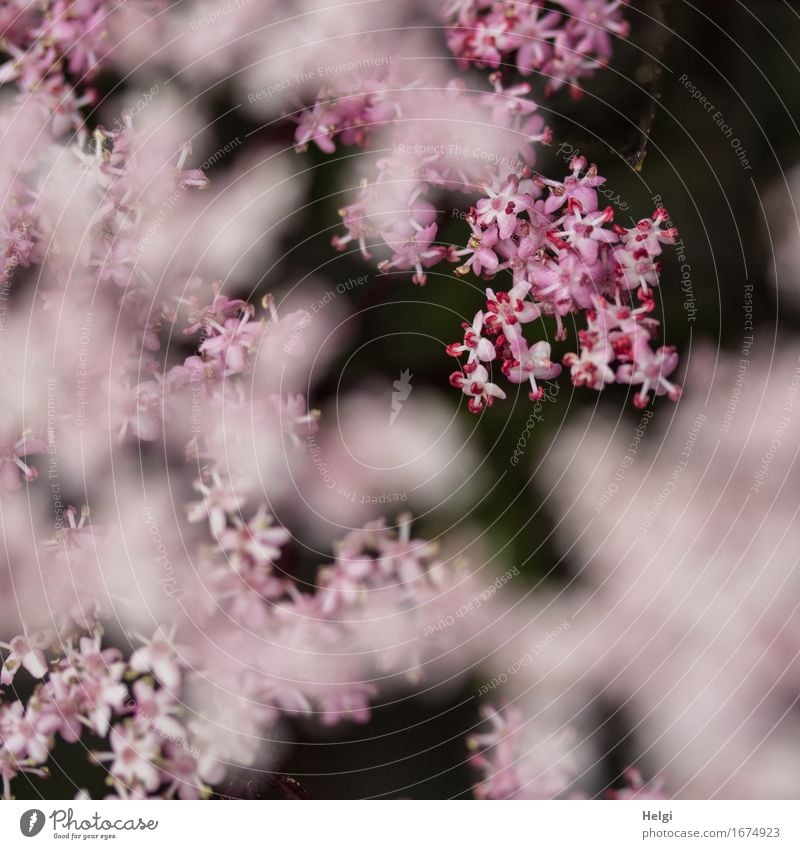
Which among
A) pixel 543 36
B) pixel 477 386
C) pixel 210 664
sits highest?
pixel 543 36

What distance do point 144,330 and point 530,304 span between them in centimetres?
29

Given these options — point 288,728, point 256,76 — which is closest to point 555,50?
point 256,76

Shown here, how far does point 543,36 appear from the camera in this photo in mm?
487

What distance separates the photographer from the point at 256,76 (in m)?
0.50

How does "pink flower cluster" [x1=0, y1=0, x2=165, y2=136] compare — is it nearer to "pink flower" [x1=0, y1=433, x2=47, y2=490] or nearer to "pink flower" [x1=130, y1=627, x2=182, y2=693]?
"pink flower" [x1=0, y1=433, x2=47, y2=490]

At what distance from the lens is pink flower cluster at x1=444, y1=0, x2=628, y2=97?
49cm

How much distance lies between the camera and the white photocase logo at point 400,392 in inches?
19.3

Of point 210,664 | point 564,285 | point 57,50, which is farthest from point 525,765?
point 57,50

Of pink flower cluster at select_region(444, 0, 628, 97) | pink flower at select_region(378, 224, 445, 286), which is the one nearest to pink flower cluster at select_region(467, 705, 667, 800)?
pink flower at select_region(378, 224, 445, 286)

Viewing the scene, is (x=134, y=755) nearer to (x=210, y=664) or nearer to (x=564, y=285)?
(x=210, y=664)

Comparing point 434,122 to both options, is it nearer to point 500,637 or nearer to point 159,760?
point 500,637
